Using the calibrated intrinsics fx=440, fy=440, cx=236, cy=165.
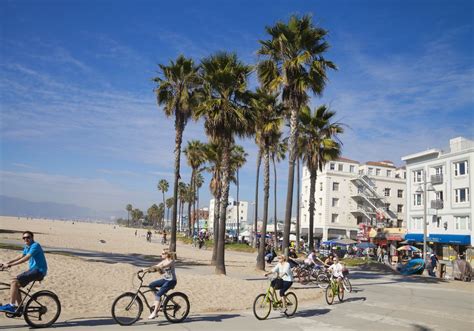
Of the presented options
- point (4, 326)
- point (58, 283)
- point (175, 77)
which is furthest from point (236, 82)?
point (4, 326)

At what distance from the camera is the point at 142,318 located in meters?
10.8

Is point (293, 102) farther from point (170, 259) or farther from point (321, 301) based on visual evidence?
point (170, 259)

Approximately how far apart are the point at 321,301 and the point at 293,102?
32.4 ft

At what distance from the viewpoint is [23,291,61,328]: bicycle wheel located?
9.01m

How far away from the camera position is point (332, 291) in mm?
14844

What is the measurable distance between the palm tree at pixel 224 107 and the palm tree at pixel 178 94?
5.05 metres

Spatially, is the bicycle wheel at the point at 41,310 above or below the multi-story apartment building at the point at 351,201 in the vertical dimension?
below

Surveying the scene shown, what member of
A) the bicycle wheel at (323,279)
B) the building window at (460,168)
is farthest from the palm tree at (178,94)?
the building window at (460,168)

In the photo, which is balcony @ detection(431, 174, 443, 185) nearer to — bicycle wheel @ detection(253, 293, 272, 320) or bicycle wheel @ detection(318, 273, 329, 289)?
bicycle wheel @ detection(318, 273, 329, 289)

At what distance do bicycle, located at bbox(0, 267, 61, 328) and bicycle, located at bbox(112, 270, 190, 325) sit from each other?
1.25m

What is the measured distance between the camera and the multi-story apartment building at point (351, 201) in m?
68.4

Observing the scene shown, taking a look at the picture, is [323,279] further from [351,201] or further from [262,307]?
[351,201]

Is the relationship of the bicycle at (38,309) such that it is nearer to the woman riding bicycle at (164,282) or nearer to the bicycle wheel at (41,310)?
the bicycle wheel at (41,310)

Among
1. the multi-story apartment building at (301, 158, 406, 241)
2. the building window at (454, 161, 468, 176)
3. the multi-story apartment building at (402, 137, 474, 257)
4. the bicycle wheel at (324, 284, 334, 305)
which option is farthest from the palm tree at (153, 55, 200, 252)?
the multi-story apartment building at (301, 158, 406, 241)
